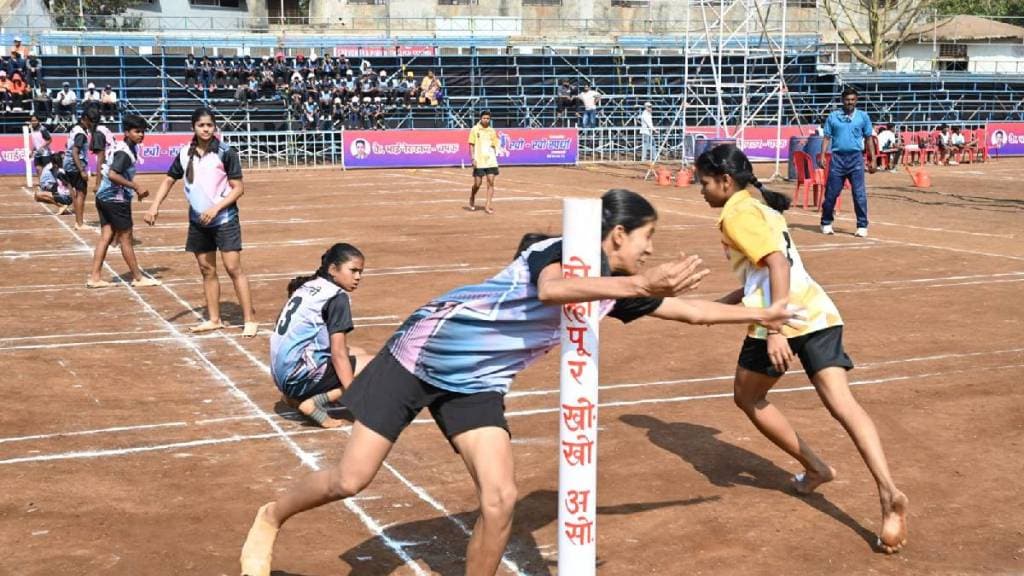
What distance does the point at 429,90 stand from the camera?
38406 mm

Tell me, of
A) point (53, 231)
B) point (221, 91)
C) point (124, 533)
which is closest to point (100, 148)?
point (53, 231)

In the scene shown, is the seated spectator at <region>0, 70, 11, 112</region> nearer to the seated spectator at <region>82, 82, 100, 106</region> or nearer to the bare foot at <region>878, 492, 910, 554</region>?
the seated spectator at <region>82, 82, 100, 106</region>

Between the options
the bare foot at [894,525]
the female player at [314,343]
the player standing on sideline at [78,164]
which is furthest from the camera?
the player standing on sideline at [78,164]

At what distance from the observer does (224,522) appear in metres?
5.93

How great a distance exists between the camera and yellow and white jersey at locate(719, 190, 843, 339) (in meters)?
5.62

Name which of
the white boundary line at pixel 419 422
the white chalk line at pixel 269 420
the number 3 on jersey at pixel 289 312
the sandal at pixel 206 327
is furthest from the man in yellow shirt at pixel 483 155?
the number 3 on jersey at pixel 289 312

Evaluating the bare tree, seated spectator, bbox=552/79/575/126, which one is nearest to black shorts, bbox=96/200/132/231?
seated spectator, bbox=552/79/575/126

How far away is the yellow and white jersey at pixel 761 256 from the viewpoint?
18.5 ft

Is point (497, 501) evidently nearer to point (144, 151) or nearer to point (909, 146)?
point (144, 151)

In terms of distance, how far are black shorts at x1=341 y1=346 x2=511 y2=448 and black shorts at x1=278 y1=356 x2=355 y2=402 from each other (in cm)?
305

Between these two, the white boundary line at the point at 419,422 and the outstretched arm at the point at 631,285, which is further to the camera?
the white boundary line at the point at 419,422

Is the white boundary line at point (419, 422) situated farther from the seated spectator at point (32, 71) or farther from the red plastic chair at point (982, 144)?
the red plastic chair at point (982, 144)

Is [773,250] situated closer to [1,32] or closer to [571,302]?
[571,302]

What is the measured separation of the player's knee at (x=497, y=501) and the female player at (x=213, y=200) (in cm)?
637
